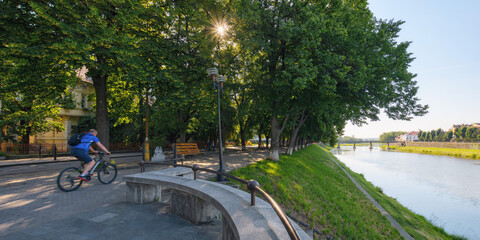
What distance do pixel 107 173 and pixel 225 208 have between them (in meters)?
6.78

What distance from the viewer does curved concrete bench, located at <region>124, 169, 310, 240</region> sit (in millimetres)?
2799

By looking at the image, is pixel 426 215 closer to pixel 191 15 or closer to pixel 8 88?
pixel 191 15

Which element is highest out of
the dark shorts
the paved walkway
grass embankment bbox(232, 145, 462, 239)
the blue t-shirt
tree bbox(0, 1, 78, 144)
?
tree bbox(0, 1, 78, 144)

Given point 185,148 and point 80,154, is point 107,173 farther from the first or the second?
point 185,148

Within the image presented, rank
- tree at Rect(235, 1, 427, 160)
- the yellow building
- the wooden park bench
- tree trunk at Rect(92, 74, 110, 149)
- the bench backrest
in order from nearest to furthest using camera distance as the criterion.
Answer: tree at Rect(235, 1, 427, 160) < tree trunk at Rect(92, 74, 110, 149) < the wooden park bench < the bench backrest < the yellow building

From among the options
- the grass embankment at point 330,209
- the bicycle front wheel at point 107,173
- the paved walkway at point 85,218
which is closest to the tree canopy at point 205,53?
the grass embankment at point 330,209

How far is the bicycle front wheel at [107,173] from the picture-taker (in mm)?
8164

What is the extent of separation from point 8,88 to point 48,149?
14898mm

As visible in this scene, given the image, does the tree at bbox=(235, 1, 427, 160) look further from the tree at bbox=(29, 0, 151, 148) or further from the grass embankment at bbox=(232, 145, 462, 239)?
the tree at bbox=(29, 0, 151, 148)

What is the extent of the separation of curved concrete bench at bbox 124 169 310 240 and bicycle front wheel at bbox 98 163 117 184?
287 cm

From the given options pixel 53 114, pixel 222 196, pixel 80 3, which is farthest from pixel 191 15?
pixel 53 114

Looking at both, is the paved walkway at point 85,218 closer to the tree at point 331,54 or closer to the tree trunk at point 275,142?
the tree at point 331,54

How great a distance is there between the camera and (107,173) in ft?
27.1

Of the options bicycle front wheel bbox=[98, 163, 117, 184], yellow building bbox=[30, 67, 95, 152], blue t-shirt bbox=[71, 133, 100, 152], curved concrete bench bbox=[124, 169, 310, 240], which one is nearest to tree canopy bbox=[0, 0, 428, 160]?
blue t-shirt bbox=[71, 133, 100, 152]
